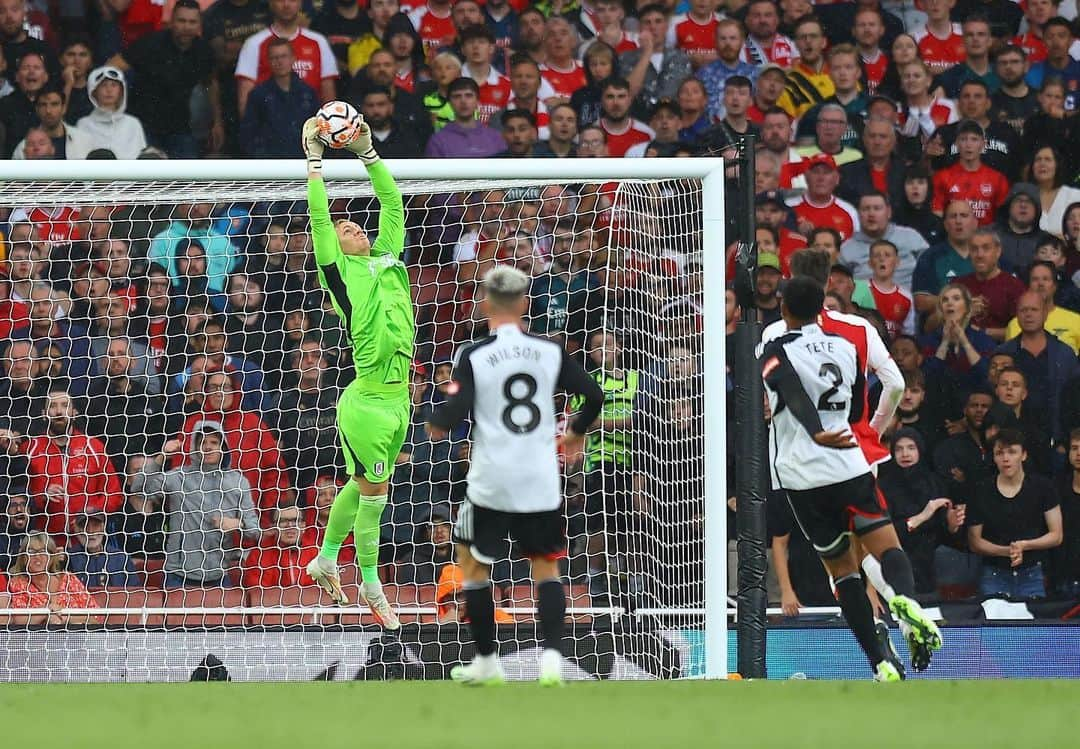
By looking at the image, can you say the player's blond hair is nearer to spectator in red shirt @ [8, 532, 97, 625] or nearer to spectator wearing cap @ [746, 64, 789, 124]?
spectator in red shirt @ [8, 532, 97, 625]

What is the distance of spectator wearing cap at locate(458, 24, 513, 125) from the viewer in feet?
Answer: 36.4

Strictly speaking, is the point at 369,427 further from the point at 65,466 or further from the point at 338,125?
the point at 65,466

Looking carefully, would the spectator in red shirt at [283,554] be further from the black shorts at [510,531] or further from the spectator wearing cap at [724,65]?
the spectator wearing cap at [724,65]

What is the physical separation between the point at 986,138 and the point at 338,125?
6.00 meters

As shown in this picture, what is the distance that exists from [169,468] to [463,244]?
2.25 metres

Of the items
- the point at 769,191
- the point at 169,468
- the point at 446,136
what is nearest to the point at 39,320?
the point at 169,468

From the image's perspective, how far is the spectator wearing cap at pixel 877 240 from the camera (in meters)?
10.7

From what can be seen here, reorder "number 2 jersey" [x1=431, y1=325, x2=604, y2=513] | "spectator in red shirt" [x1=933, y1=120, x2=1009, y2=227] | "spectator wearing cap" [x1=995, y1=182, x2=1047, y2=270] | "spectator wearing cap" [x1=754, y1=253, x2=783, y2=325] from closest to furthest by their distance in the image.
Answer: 1. "number 2 jersey" [x1=431, y1=325, x2=604, y2=513]
2. "spectator wearing cap" [x1=754, y1=253, x2=783, y2=325]
3. "spectator wearing cap" [x1=995, y1=182, x2=1047, y2=270]
4. "spectator in red shirt" [x1=933, y1=120, x2=1009, y2=227]

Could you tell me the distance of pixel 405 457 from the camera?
951 centimetres

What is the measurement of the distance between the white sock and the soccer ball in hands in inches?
120

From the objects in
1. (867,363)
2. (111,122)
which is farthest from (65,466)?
(867,363)

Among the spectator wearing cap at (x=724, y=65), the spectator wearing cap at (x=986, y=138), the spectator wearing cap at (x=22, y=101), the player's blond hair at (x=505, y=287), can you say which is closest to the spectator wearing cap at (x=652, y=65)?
the spectator wearing cap at (x=724, y=65)

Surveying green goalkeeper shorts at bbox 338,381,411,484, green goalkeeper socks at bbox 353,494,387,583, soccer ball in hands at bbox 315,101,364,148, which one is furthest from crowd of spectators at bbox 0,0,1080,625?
soccer ball in hands at bbox 315,101,364,148

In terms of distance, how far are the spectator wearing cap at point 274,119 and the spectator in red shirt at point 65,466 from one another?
7.58 ft
